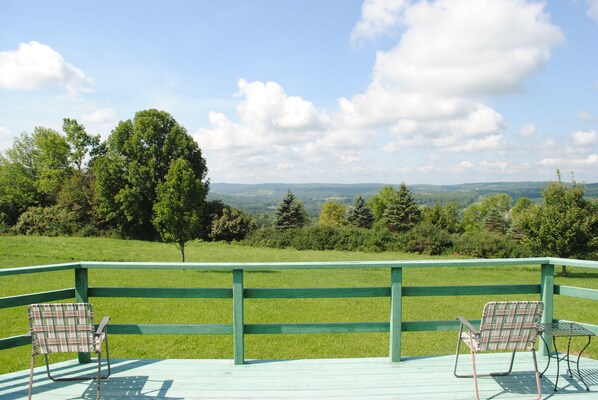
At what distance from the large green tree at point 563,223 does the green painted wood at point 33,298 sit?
20.9m

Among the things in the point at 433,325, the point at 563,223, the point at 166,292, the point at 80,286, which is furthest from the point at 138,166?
the point at 433,325

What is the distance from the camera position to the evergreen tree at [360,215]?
5422cm

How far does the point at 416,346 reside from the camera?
23.3ft

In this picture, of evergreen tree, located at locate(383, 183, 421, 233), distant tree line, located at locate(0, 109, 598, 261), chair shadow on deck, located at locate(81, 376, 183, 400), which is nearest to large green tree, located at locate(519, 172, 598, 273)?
distant tree line, located at locate(0, 109, 598, 261)

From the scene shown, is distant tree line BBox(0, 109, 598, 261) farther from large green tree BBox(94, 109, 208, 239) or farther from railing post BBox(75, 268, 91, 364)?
railing post BBox(75, 268, 91, 364)

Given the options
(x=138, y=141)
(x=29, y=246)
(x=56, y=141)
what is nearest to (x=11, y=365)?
(x=29, y=246)

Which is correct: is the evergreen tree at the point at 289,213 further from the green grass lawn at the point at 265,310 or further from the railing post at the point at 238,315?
the railing post at the point at 238,315

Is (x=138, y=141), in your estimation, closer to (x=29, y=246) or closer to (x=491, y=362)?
(x=29, y=246)

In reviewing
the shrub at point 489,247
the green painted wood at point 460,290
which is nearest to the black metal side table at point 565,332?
the green painted wood at point 460,290

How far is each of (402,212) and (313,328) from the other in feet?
147

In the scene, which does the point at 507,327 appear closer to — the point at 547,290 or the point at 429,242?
the point at 547,290

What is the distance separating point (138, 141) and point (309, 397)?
→ 35.9 m

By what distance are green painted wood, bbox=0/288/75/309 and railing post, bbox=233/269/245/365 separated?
173 centimetres

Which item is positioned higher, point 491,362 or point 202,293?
point 202,293
